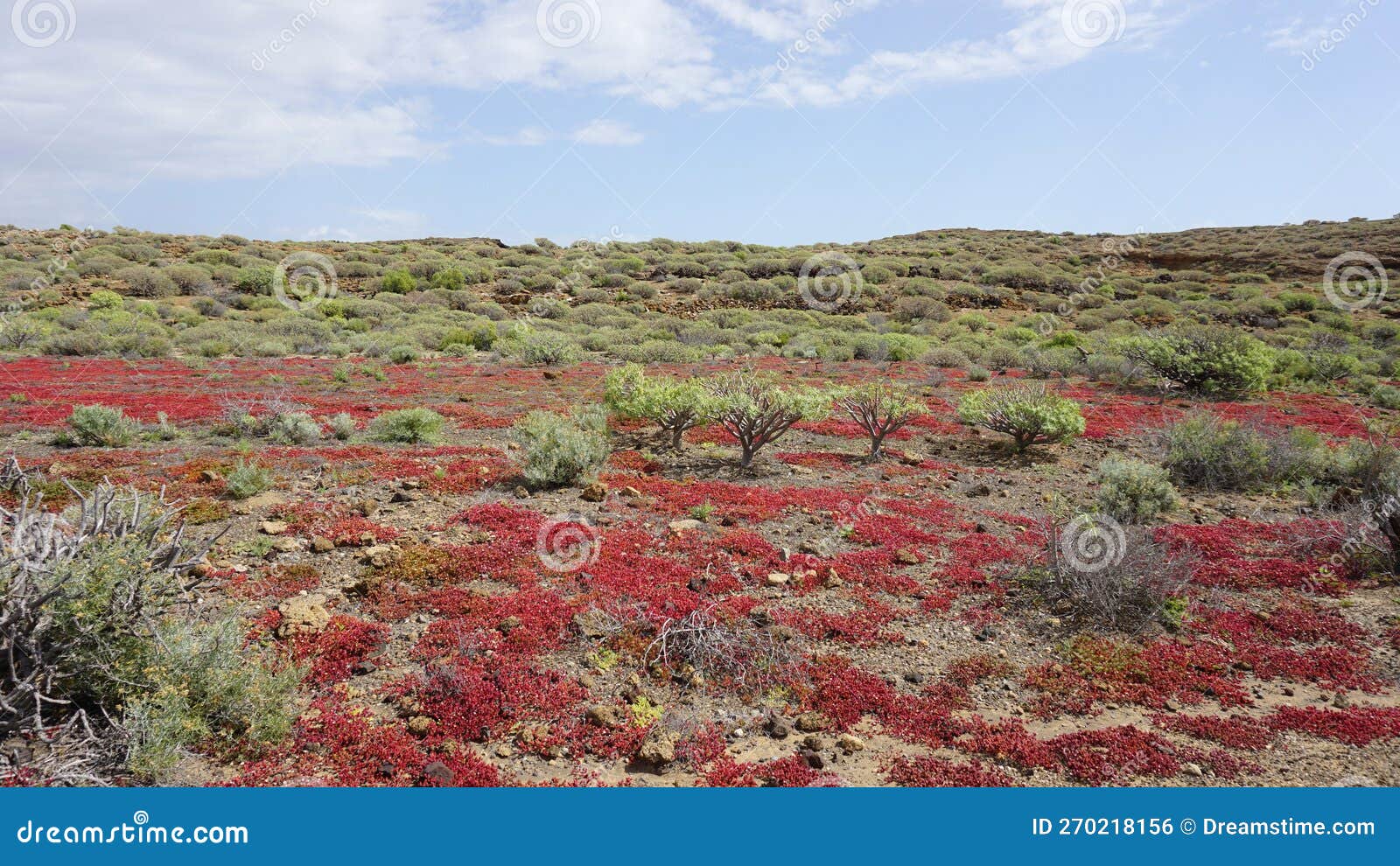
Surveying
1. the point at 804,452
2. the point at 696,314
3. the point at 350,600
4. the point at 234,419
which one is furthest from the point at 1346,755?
the point at 696,314

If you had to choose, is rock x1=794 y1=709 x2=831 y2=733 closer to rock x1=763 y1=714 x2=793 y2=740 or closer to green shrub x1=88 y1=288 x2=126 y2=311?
rock x1=763 y1=714 x2=793 y2=740

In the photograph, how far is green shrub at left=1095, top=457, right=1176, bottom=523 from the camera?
8.50 metres

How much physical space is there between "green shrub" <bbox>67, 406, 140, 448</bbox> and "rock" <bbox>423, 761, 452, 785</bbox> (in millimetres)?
10563

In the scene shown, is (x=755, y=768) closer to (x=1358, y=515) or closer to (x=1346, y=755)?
(x=1346, y=755)

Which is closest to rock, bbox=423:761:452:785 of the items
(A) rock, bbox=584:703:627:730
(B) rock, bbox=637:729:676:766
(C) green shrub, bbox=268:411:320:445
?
(A) rock, bbox=584:703:627:730

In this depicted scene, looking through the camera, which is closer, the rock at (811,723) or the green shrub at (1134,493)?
the rock at (811,723)

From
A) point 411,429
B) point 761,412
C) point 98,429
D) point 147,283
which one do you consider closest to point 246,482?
point 411,429

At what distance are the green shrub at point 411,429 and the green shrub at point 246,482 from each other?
347cm

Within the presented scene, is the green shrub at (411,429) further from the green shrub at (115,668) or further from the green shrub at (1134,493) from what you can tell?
the green shrub at (1134,493)

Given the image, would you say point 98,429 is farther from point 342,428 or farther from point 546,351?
point 546,351

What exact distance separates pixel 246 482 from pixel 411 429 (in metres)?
3.84

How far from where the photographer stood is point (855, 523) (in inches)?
322

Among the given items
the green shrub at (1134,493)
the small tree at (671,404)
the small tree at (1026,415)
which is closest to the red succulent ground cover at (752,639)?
the green shrub at (1134,493)

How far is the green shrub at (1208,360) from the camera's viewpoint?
18609mm
